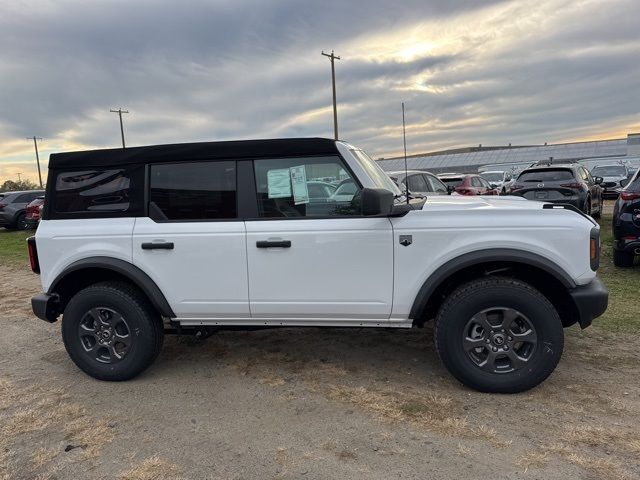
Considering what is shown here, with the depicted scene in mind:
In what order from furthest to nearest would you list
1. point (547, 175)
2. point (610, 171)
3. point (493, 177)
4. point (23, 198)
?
point (493, 177), point (610, 171), point (23, 198), point (547, 175)

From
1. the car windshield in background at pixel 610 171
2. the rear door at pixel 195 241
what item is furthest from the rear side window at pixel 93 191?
the car windshield in background at pixel 610 171

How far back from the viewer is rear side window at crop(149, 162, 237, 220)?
384 centimetres

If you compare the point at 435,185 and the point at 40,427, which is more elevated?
the point at 435,185

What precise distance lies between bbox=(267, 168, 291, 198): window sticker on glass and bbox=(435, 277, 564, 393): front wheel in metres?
1.43

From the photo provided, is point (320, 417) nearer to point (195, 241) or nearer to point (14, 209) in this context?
point (195, 241)

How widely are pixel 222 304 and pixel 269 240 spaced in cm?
64

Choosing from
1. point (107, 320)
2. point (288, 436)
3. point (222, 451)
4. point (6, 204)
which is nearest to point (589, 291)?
point (288, 436)

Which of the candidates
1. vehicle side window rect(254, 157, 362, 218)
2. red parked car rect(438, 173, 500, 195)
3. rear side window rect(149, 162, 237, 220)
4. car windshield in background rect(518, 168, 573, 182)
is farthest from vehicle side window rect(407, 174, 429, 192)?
rear side window rect(149, 162, 237, 220)

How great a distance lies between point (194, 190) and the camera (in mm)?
3902

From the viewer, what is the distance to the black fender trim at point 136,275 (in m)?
3.88

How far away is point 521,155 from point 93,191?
1922 inches

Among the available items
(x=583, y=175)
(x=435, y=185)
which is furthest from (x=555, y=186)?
(x=435, y=185)

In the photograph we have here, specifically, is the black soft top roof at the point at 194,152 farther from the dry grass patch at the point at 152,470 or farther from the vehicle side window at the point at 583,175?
the vehicle side window at the point at 583,175

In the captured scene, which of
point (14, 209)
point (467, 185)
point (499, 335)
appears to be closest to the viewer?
point (499, 335)
